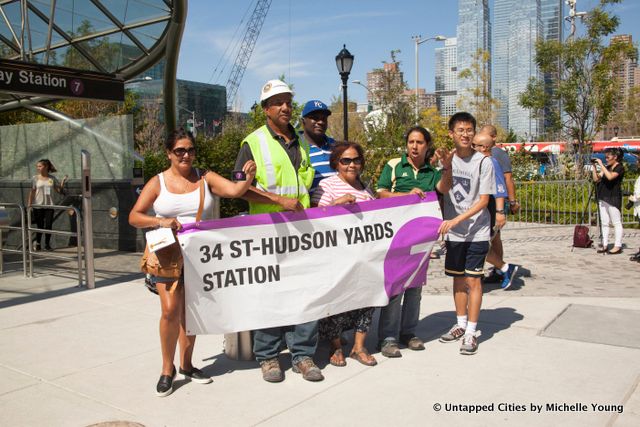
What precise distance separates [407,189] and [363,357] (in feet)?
4.97

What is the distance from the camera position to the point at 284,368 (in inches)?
187

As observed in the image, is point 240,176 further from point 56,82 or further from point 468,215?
point 56,82

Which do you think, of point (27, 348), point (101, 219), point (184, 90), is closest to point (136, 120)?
point (101, 219)

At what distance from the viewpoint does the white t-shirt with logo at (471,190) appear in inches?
196

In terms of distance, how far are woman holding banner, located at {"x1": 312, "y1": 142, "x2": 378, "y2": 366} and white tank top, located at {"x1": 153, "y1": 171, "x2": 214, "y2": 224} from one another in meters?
1.03

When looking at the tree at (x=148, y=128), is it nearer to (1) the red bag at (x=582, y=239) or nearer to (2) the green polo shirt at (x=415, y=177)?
(1) the red bag at (x=582, y=239)

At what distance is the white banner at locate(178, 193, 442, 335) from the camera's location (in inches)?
172

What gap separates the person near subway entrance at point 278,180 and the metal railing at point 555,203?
11.3 m

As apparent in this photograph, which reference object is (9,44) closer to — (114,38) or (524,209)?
(114,38)

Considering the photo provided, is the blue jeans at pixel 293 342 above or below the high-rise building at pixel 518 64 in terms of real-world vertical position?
below

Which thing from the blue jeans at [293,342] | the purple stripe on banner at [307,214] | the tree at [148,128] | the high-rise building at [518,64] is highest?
the high-rise building at [518,64]

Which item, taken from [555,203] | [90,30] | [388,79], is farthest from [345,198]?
[388,79]

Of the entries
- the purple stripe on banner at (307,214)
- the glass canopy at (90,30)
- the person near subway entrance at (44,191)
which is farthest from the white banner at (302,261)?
the glass canopy at (90,30)

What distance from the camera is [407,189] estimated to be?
5.22 m
